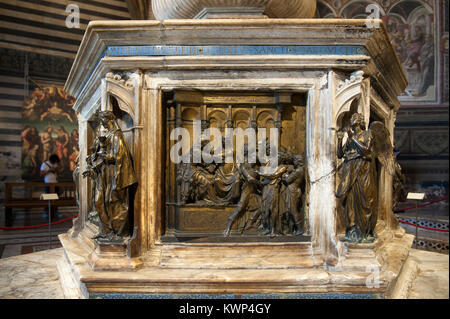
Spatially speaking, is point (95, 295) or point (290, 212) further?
point (290, 212)

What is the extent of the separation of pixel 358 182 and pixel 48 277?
4.04 metres

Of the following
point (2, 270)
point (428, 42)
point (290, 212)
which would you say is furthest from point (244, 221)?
point (428, 42)

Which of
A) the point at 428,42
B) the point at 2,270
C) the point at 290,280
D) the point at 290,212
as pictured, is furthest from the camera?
the point at 428,42

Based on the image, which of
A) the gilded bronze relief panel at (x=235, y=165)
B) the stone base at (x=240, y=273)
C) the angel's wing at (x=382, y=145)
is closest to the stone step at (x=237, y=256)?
the stone base at (x=240, y=273)

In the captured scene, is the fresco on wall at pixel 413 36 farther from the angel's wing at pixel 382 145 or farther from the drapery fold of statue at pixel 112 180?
the drapery fold of statue at pixel 112 180

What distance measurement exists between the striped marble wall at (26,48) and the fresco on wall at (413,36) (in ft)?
29.9

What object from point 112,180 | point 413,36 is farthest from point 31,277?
point 413,36

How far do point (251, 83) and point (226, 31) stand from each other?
0.64 metres

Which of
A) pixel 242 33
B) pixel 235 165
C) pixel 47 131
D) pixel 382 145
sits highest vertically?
pixel 242 33

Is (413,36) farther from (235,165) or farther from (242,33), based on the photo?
(235,165)

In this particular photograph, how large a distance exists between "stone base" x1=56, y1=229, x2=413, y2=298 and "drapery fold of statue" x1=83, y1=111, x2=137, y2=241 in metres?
0.37

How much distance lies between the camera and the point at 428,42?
1516 centimetres

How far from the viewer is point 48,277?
17.3 ft
